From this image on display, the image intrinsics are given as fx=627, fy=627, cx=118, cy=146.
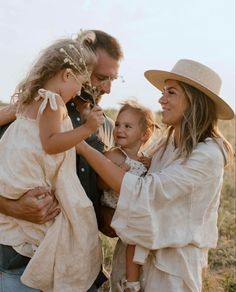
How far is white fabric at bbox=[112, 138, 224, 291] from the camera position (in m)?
3.59

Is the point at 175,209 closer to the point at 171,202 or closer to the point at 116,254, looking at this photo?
the point at 171,202

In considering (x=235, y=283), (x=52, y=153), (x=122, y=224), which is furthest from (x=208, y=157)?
(x=235, y=283)

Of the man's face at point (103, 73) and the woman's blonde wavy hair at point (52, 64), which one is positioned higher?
the woman's blonde wavy hair at point (52, 64)

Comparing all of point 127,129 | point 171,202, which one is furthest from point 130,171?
point 171,202

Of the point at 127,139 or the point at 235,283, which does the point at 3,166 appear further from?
the point at 235,283

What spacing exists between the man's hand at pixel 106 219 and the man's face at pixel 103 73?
75 centimetres

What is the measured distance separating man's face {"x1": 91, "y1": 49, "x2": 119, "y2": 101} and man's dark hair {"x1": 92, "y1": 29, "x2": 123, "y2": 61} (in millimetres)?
30

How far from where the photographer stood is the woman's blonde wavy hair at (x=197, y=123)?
375 cm

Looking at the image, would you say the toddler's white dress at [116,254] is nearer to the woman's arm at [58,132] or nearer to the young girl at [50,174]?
the young girl at [50,174]

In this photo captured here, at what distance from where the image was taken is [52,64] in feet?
11.9

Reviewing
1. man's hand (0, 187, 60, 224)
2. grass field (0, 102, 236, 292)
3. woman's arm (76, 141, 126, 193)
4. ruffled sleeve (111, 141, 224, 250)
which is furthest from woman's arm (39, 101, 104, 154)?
grass field (0, 102, 236, 292)

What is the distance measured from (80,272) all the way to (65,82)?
113 centimetres

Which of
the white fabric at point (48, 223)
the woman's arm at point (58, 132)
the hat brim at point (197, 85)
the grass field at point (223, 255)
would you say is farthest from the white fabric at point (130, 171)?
the grass field at point (223, 255)

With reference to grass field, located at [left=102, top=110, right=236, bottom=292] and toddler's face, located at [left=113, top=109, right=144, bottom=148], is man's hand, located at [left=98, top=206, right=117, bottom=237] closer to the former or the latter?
toddler's face, located at [left=113, top=109, right=144, bottom=148]
